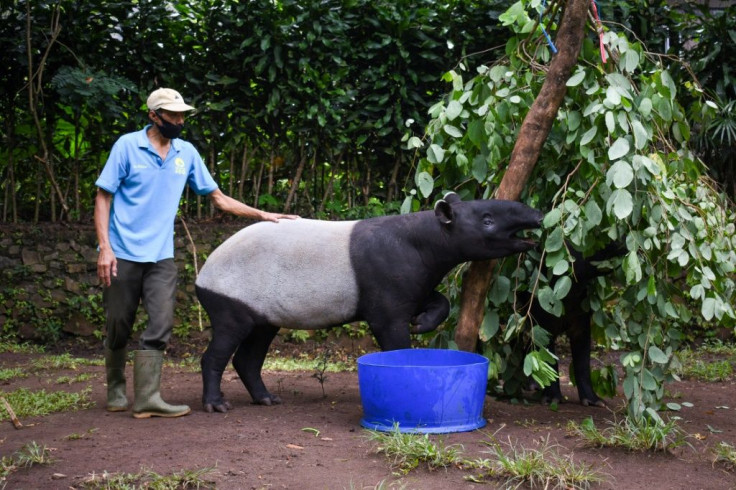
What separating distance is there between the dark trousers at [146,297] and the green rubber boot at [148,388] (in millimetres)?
73

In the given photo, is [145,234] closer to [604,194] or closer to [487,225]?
[487,225]

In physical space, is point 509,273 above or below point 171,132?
below

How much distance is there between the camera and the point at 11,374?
7266 millimetres

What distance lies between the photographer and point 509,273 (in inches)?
224

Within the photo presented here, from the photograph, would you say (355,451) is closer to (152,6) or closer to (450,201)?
(450,201)

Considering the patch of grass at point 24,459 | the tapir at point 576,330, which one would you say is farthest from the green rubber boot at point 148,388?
the tapir at point 576,330

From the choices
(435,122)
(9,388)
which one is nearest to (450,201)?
(435,122)

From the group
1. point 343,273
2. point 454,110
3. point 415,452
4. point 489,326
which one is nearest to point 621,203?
point 489,326

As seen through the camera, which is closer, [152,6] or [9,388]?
[9,388]

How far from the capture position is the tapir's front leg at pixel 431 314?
543cm

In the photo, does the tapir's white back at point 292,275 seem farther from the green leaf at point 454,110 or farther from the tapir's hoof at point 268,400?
the green leaf at point 454,110

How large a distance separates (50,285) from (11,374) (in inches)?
76.6

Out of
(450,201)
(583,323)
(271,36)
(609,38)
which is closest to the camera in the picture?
(609,38)

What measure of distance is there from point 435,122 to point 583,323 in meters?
1.73
